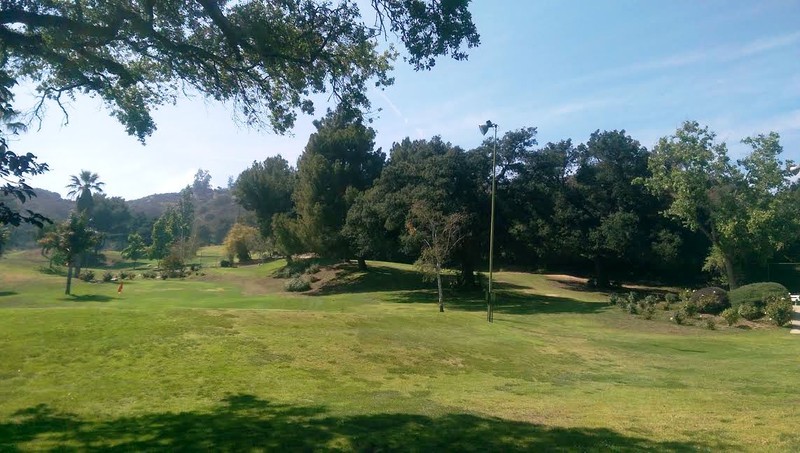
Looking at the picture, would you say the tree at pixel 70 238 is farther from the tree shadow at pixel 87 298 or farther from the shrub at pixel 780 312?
the shrub at pixel 780 312

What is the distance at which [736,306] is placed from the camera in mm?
31969

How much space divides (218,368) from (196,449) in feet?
22.1

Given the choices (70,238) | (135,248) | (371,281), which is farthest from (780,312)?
(135,248)

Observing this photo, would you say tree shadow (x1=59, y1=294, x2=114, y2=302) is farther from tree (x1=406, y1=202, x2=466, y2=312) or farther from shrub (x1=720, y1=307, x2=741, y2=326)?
shrub (x1=720, y1=307, x2=741, y2=326)

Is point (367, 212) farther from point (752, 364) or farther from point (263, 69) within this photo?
point (263, 69)

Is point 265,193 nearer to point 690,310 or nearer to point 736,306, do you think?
point 690,310

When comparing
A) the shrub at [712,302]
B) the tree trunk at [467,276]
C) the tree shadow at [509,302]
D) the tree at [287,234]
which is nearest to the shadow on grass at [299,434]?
the tree shadow at [509,302]

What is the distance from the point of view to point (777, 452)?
7.57 metres

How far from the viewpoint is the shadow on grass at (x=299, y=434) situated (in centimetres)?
759

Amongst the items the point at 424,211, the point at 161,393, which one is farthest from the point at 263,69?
the point at 424,211

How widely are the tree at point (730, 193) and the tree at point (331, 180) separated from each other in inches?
984

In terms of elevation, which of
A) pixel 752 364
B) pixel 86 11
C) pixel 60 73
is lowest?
pixel 752 364

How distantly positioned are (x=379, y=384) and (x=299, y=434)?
5.98 m

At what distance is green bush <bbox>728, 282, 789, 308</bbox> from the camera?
31375mm
